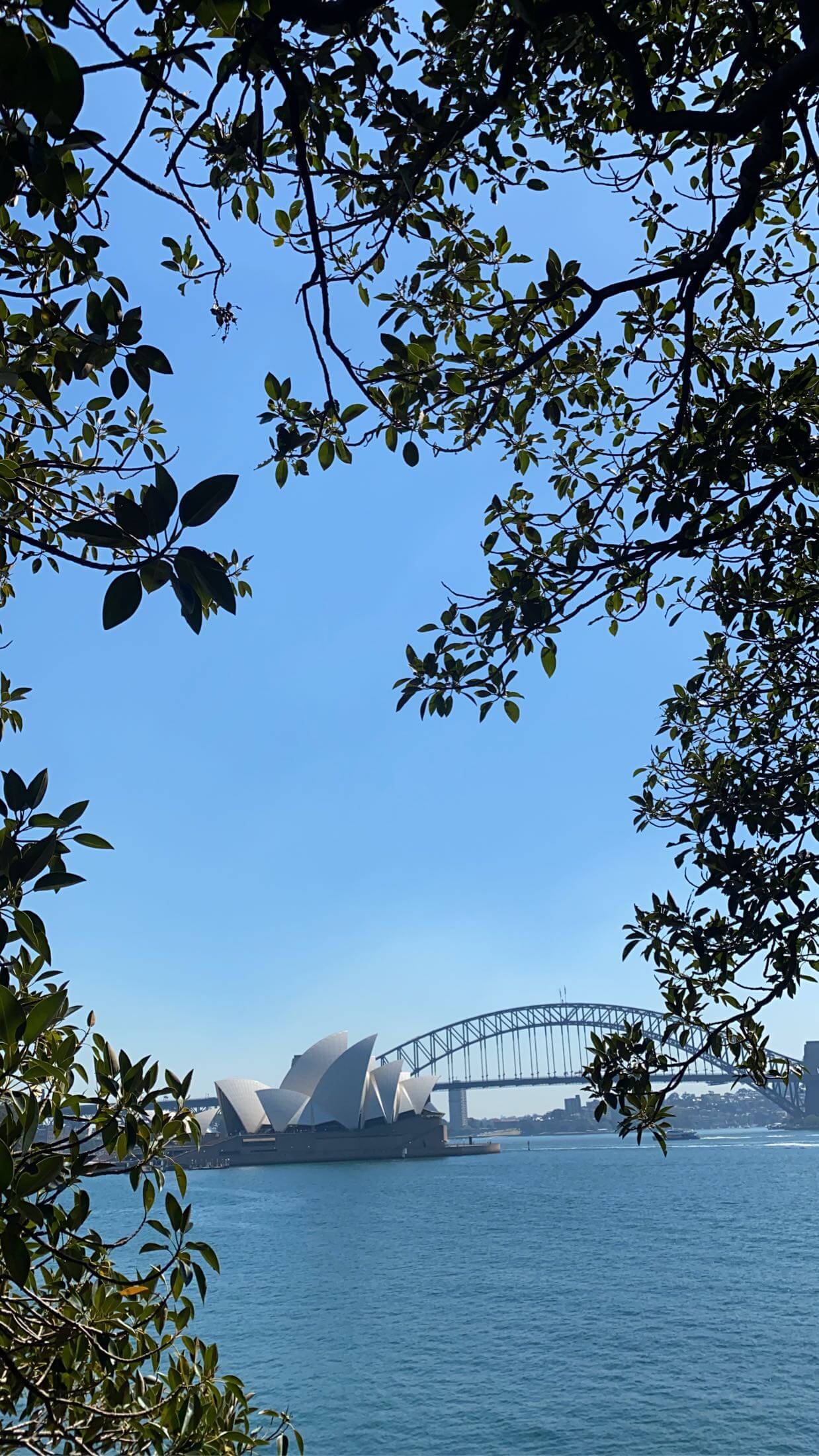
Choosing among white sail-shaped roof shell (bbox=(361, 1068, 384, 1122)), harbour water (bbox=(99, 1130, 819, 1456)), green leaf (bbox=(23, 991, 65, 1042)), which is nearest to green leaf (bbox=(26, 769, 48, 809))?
green leaf (bbox=(23, 991, 65, 1042))

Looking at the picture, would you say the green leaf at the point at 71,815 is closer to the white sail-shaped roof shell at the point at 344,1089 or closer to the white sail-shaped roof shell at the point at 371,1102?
the white sail-shaped roof shell at the point at 344,1089

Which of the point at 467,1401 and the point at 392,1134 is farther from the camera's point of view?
the point at 392,1134

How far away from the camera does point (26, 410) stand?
3.37m

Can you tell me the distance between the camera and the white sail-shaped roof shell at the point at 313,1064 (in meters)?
81.8

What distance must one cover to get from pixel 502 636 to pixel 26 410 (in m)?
1.76

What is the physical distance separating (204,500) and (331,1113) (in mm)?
91187

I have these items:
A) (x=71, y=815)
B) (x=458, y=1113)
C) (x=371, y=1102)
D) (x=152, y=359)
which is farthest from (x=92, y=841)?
(x=458, y=1113)

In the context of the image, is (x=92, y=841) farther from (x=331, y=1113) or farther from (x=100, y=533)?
(x=331, y=1113)

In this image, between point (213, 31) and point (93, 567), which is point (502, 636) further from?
point (93, 567)

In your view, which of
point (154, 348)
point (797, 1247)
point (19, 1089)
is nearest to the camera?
point (154, 348)

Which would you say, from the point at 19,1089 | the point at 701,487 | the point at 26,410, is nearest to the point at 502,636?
the point at 701,487

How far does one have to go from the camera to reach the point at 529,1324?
74.6 ft

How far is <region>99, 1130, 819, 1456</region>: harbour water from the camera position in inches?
611

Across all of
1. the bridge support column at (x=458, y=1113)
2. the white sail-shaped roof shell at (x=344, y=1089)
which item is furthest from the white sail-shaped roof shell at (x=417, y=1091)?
the bridge support column at (x=458, y=1113)
